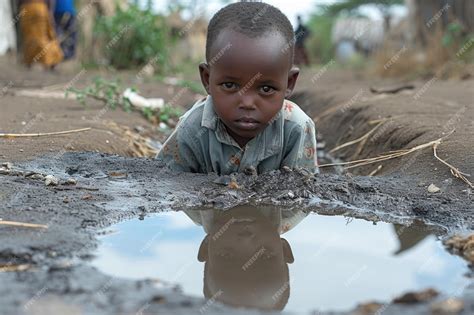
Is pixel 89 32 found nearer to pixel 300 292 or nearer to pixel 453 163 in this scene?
pixel 453 163

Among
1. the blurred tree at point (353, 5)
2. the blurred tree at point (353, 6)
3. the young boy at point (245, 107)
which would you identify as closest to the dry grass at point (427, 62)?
the young boy at point (245, 107)

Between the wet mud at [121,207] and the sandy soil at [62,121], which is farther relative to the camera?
the sandy soil at [62,121]

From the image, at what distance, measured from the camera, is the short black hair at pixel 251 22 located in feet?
10.1

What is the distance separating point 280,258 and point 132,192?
0.92m

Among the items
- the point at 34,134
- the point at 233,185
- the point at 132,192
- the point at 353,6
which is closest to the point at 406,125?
the point at 233,185

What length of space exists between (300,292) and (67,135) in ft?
8.07

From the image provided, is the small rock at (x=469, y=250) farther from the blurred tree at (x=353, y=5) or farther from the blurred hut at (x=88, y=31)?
the blurred tree at (x=353, y=5)

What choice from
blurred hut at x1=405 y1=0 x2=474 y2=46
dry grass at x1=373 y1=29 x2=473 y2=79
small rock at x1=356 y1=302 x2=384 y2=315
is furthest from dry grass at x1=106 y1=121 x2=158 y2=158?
blurred hut at x1=405 y1=0 x2=474 y2=46

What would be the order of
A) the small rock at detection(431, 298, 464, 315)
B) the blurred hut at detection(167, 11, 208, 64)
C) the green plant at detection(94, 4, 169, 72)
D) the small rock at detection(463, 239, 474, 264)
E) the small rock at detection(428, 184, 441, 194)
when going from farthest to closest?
the blurred hut at detection(167, 11, 208, 64) < the green plant at detection(94, 4, 169, 72) < the small rock at detection(428, 184, 441, 194) < the small rock at detection(463, 239, 474, 264) < the small rock at detection(431, 298, 464, 315)

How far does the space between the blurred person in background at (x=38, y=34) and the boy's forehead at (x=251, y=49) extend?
6393mm

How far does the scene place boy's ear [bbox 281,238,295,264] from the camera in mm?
2155

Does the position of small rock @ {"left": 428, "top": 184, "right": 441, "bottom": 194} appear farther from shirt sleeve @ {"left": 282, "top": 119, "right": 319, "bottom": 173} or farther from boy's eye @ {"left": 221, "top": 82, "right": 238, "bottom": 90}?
boy's eye @ {"left": 221, "top": 82, "right": 238, "bottom": 90}

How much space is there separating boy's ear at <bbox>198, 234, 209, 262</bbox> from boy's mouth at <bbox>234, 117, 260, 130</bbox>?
0.86m

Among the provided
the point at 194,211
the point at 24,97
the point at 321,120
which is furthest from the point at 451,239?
the point at 24,97
